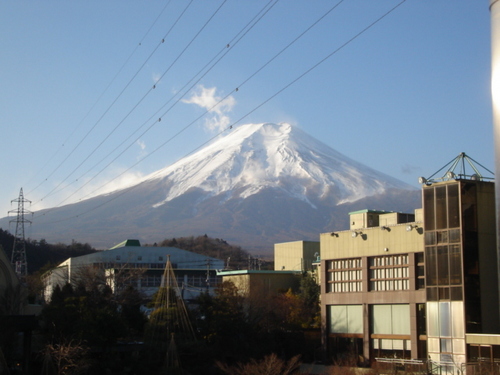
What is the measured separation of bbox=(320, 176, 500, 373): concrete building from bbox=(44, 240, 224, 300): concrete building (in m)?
23.2

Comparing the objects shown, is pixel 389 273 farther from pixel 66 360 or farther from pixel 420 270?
pixel 66 360

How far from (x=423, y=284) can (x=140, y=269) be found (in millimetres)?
37785

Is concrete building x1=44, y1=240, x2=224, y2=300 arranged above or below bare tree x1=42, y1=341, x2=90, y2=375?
above

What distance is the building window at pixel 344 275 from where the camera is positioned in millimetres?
38844

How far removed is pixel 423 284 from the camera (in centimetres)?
3441

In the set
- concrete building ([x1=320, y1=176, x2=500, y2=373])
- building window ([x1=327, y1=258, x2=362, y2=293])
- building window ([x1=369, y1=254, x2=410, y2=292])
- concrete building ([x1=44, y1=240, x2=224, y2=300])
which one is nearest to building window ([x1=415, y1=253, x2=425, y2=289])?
concrete building ([x1=320, y1=176, x2=500, y2=373])

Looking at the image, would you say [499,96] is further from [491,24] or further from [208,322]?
[208,322]

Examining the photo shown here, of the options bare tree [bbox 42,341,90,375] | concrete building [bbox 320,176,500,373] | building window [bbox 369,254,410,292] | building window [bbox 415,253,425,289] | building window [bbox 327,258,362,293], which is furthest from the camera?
building window [bbox 327,258,362,293]

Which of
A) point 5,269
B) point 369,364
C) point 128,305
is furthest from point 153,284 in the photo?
point 369,364

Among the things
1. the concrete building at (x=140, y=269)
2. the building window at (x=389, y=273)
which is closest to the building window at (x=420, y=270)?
the building window at (x=389, y=273)

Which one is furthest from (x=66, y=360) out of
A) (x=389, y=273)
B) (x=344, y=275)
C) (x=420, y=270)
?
(x=420, y=270)

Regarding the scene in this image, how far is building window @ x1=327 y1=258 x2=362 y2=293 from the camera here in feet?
127

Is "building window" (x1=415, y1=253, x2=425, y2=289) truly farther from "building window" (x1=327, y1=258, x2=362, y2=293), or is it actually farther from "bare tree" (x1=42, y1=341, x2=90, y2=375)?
"bare tree" (x1=42, y1=341, x2=90, y2=375)

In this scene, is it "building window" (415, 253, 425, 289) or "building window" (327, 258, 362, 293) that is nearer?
"building window" (415, 253, 425, 289)
